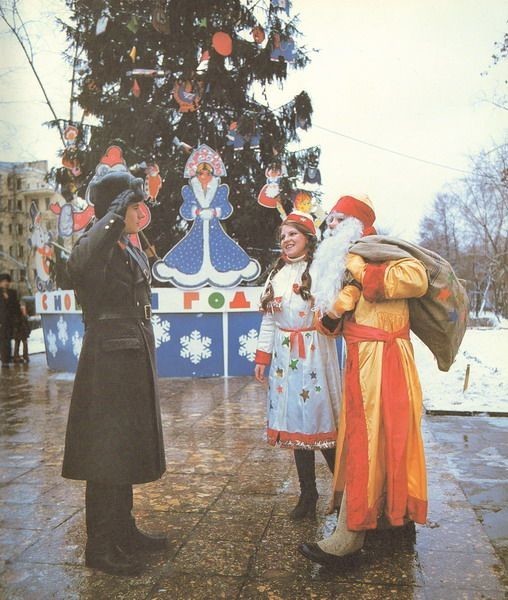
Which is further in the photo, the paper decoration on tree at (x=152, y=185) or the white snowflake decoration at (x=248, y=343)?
the paper decoration on tree at (x=152, y=185)

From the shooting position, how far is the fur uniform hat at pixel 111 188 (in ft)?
8.46

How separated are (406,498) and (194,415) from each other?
3.64 metres

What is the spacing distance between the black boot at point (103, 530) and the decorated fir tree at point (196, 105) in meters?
8.95

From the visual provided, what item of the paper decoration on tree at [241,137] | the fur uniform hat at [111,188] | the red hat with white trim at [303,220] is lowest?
the red hat with white trim at [303,220]

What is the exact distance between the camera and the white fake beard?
2686 millimetres

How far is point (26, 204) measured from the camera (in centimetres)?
262

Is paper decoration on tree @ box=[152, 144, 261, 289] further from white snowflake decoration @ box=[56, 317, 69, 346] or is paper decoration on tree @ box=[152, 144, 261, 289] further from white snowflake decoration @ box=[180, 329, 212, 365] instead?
white snowflake decoration @ box=[56, 317, 69, 346]

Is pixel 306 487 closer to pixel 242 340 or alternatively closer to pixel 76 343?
pixel 242 340

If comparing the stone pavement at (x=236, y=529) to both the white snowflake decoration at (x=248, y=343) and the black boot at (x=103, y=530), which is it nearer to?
the black boot at (x=103, y=530)

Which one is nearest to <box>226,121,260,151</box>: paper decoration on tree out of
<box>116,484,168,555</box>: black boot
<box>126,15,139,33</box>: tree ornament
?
<box>126,15,139,33</box>: tree ornament

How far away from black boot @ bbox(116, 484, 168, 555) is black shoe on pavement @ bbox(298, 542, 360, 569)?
0.69 meters

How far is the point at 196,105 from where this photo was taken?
11.4 metres

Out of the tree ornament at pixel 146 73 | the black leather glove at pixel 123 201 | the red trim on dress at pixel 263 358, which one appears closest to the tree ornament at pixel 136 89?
the tree ornament at pixel 146 73

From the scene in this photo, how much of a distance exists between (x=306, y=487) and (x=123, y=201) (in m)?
1.75
